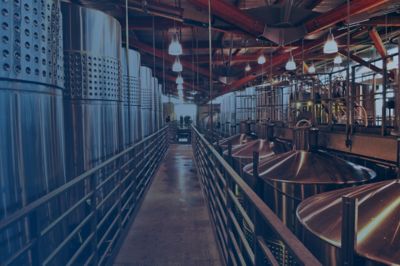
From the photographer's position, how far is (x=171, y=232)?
10.5 ft

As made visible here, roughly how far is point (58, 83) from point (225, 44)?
27.8ft

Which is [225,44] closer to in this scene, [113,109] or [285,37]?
[285,37]

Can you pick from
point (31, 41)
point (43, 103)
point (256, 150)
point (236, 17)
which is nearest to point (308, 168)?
point (256, 150)

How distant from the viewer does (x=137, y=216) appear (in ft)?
12.2

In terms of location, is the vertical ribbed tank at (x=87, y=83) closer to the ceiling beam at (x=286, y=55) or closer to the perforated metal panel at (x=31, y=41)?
the perforated metal panel at (x=31, y=41)

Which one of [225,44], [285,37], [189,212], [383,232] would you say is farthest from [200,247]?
[225,44]

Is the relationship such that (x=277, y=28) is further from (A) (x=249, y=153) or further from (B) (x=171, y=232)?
(B) (x=171, y=232)

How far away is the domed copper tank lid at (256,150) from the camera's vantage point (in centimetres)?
332

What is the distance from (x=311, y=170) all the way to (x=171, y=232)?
1.66m

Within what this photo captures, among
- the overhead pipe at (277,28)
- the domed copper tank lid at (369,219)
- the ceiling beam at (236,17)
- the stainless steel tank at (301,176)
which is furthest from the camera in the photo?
the ceiling beam at (236,17)

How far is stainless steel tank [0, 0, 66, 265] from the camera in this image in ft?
4.47

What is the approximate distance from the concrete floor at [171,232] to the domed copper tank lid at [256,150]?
81cm

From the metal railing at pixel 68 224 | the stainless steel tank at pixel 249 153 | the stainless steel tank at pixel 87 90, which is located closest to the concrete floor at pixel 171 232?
the metal railing at pixel 68 224

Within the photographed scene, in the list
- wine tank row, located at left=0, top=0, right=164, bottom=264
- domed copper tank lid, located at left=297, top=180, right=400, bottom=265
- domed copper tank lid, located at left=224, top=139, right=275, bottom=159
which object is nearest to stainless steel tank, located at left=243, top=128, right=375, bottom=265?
domed copper tank lid, located at left=297, top=180, right=400, bottom=265
